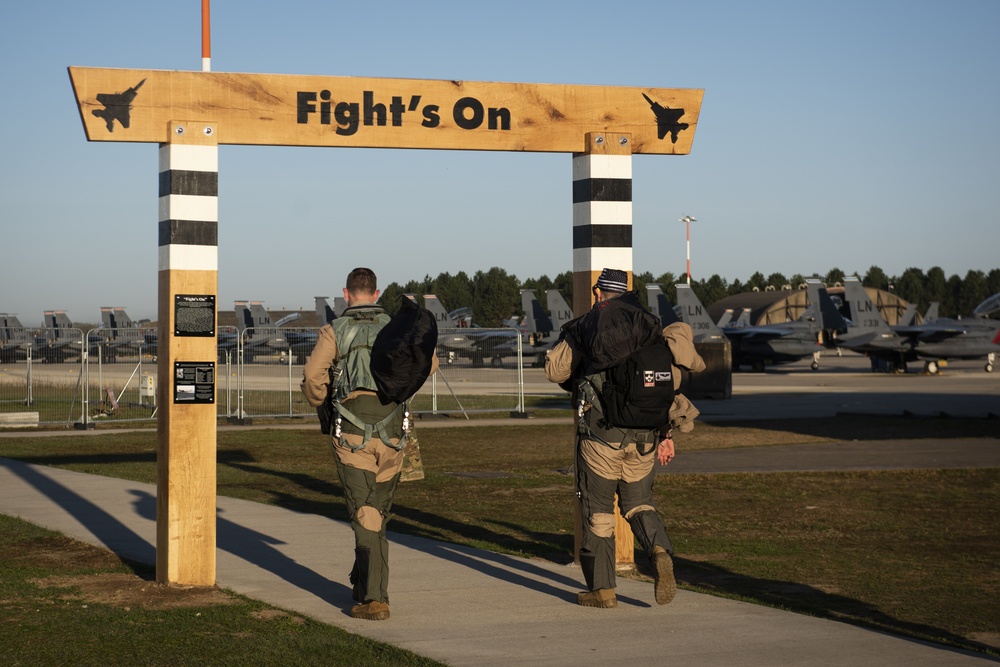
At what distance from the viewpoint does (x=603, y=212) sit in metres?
8.76

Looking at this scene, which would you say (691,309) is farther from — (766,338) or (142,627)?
(142,627)

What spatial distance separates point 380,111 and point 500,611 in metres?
3.63

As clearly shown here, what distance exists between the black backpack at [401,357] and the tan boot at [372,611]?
1.20 metres

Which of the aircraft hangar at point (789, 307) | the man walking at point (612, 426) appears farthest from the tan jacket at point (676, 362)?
the aircraft hangar at point (789, 307)

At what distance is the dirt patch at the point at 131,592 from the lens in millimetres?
7223

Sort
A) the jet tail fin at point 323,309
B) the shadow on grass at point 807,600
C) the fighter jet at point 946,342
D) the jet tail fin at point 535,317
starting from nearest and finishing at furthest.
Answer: the shadow on grass at point 807,600 < the fighter jet at point 946,342 < the jet tail fin at point 535,317 < the jet tail fin at point 323,309

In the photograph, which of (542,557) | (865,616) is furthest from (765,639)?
(542,557)

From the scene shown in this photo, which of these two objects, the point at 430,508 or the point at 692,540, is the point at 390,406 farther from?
the point at 430,508

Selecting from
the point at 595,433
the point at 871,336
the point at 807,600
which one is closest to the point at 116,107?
the point at 595,433

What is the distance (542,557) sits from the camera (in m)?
9.15

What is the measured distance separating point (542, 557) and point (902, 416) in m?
17.6

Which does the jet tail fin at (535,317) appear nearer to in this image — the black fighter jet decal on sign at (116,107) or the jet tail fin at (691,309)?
the jet tail fin at (691,309)

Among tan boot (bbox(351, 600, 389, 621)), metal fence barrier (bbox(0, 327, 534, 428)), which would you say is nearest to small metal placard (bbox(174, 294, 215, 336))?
tan boot (bbox(351, 600, 389, 621))

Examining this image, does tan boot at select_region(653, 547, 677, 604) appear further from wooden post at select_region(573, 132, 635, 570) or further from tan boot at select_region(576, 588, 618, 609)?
wooden post at select_region(573, 132, 635, 570)
